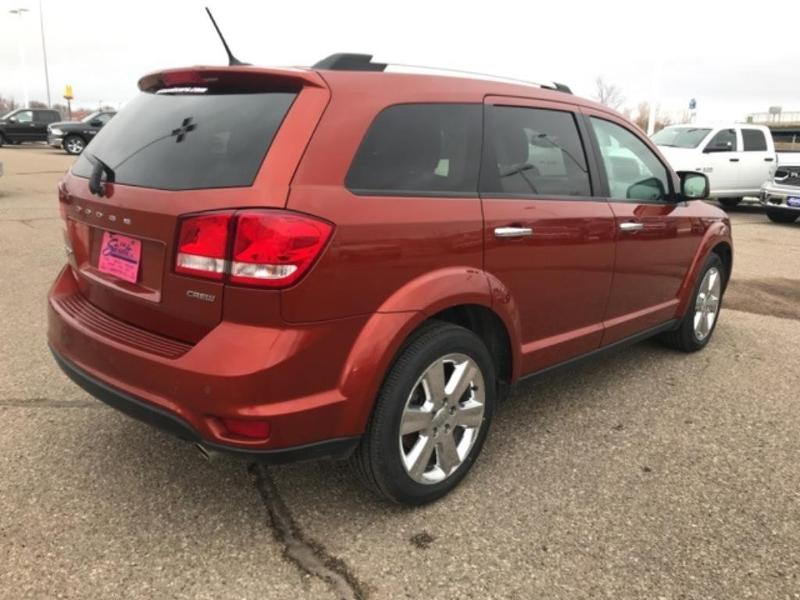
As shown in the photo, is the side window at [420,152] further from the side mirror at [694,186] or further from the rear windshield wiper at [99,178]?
the side mirror at [694,186]

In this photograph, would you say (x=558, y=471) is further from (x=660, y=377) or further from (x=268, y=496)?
(x=660, y=377)

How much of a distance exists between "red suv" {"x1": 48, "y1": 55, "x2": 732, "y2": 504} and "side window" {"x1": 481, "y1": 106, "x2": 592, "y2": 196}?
0.04 feet

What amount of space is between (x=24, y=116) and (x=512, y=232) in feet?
108

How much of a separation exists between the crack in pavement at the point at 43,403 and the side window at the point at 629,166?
2.99m

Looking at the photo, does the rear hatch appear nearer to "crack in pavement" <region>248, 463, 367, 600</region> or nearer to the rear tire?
"crack in pavement" <region>248, 463, 367, 600</region>

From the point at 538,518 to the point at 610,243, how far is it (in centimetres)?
153

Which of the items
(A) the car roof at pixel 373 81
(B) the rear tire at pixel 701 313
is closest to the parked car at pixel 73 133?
(B) the rear tire at pixel 701 313

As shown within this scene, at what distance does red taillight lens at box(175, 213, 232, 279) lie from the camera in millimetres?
2176

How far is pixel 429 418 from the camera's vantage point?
8.75ft

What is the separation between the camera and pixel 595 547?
99.2 inches

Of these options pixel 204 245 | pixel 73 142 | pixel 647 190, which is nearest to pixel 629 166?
pixel 647 190

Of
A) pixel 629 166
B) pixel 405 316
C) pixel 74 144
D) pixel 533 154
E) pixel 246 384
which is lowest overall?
pixel 74 144

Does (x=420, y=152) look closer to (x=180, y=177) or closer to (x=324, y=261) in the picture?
(x=324, y=261)

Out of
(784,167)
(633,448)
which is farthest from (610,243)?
(784,167)
